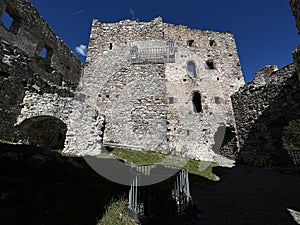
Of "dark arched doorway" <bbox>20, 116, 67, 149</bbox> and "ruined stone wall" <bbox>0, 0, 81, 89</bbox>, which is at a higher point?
"ruined stone wall" <bbox>0, 0, 81, 89</bbox>

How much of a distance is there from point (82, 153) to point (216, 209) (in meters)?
5.42

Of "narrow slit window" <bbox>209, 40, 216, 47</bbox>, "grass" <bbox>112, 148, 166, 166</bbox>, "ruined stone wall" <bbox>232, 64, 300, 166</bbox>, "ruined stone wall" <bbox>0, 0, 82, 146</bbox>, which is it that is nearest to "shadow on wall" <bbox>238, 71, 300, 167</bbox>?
"ruined stone wall" <bbox>232, 64, 300, 166</bbox>

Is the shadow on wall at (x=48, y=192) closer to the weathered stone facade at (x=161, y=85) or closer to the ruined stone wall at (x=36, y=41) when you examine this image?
the weathered stone facade at (x=161, y=85)

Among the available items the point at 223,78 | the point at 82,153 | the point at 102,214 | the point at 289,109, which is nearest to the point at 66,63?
the point at 82,153

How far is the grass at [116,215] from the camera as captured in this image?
Result: 9.98ft

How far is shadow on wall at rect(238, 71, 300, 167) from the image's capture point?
851 centimetres

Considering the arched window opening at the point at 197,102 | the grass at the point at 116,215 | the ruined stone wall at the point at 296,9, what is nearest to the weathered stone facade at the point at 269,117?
the arched window opening at the point at 197,102

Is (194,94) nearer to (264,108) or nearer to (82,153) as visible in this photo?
(264,108)

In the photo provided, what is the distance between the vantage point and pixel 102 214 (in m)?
3.15

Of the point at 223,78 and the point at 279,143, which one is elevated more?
the point at 223,78

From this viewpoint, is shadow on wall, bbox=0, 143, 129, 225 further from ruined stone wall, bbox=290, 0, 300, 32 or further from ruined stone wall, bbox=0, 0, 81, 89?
ruined stone wall, bbox=0, 0, 81, 89

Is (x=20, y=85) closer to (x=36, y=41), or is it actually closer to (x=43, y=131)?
(x=43, y=131)

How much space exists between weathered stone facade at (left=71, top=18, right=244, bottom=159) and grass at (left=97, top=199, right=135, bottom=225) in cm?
600

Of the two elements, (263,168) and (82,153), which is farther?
(263,168)
